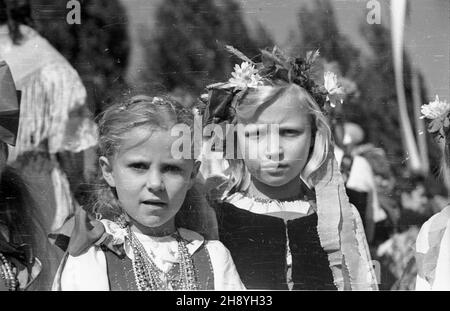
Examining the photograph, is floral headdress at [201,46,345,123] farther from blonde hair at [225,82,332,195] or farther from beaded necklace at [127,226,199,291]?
beaded necklace at [127,226,199,291]

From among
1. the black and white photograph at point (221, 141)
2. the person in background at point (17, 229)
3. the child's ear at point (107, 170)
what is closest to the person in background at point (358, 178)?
the black and white photograph at point (221, 141)

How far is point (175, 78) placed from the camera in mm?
3387

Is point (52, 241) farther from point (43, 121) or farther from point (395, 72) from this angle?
point (395, 72)

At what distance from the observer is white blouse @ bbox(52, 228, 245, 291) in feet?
10.9

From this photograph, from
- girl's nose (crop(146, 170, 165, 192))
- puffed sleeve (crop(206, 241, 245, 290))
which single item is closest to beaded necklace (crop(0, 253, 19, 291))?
girl's nose (crop(146, 170, 165, 192))

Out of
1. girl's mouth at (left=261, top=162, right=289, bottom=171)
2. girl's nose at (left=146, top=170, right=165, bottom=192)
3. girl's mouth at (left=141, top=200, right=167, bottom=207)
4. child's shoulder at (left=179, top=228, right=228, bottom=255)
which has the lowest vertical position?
child's shoulder at (left=179, top=228, right=228, bottom=255)

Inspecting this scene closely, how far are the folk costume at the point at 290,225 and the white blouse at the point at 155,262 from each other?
47 mm

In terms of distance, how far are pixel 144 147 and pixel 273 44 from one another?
2.13 ft

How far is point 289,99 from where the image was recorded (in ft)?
11.2

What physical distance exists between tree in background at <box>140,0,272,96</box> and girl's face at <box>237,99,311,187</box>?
240 mm

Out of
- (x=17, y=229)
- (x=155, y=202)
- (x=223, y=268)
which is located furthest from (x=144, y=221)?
(x=17, y=229)

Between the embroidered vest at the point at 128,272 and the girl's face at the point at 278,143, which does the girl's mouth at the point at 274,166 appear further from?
the embroidered vest at the point at 128,272

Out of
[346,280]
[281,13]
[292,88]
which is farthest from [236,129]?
[346,280]

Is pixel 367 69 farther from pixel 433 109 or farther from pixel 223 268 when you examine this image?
pixel 223 268
